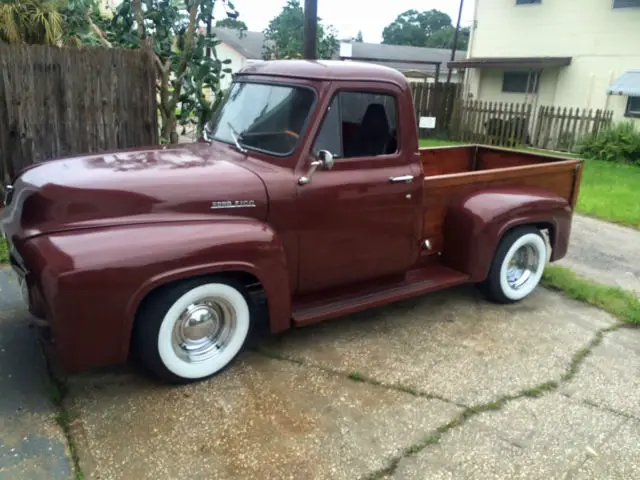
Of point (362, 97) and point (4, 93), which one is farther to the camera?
point (4, 93)

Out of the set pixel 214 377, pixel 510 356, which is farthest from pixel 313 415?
pixel 510 356

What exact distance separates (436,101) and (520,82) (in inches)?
119

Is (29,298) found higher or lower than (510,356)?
higher

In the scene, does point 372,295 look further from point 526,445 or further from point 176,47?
point 176,47

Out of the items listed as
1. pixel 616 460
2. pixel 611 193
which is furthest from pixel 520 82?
pixel 616 460

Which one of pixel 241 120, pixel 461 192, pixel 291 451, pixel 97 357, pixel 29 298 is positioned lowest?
pixel 291 451

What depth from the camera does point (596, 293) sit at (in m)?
5.28

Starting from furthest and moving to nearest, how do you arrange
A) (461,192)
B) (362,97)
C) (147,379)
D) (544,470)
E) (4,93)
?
1. (4,93)
2. (461,192)
3. (362,97)
4. (147,379)
5. (544,470)

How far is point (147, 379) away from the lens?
362 centimetres

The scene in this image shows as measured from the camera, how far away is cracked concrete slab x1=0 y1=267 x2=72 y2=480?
2822 millimetres

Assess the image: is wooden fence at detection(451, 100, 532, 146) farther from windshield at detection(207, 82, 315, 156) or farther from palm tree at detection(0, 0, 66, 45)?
windshield at detection(207, 82, 315, 156)

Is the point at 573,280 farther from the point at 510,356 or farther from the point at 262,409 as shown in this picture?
the point at 262,409

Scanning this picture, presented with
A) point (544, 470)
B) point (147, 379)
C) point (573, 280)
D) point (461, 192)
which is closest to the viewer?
point (544, 470)

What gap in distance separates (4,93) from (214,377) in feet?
14.6
